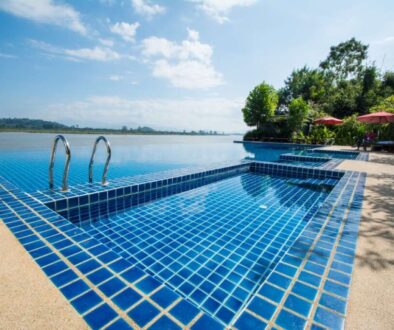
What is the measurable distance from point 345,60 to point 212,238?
132 feet

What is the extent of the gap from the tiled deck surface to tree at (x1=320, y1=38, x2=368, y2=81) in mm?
38203

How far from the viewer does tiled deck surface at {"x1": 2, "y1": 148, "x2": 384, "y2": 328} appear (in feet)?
3.70

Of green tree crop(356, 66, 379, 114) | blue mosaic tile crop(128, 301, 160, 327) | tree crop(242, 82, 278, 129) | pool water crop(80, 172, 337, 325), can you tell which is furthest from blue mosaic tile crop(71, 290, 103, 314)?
green tree crop(356, 66, 379, 114)

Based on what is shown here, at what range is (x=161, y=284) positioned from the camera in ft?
4.61

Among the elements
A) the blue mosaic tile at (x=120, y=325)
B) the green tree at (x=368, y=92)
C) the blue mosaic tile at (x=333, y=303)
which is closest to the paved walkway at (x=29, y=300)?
the blue mosaic tile at (x=120, y=325)

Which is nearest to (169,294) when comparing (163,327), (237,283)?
(163,327)

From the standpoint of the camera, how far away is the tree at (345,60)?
3118cm

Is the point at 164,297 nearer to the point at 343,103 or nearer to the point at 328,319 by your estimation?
the point at 328,319

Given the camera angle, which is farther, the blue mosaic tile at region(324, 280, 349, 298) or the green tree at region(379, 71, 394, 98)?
the green tree at region(379, 71, 394, 98)

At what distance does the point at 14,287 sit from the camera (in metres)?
1.35

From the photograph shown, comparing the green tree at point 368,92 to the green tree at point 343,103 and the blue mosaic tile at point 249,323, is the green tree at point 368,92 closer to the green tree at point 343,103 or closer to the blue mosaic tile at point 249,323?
the green tree at point 343,103

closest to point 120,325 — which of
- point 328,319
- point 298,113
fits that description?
point 328,319

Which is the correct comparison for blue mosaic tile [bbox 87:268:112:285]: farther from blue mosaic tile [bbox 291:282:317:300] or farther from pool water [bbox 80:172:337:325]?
blue mosaic tile [bbox 291:282:317:300]

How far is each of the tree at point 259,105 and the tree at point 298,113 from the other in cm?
316
